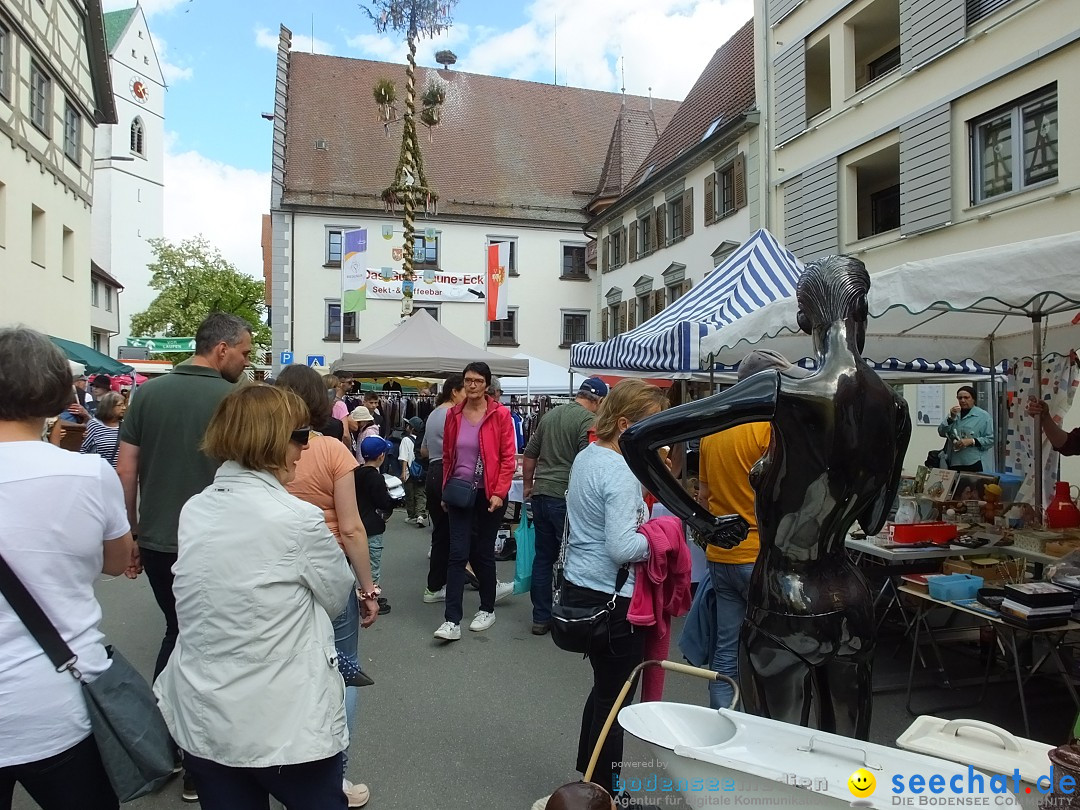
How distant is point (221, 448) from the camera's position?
6.67 feet

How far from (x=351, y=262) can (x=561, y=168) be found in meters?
18.7

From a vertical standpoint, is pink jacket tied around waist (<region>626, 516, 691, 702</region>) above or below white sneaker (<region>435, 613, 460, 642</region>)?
above

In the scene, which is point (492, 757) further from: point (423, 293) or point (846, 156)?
point (423, 293)

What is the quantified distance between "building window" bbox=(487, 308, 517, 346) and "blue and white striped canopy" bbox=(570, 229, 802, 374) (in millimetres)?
24387

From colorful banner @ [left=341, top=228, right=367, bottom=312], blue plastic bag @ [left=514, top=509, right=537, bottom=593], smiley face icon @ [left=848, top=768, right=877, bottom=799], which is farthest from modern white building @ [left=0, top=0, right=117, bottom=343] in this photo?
smiley face icon @ [left=848, top=768, right=877, bottom=799]

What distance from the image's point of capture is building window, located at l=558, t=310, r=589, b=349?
33.5m

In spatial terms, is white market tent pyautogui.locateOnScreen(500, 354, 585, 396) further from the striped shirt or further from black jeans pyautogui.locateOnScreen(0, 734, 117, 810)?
black jeans pyautogui.locateOnScreen(0, 734, 117, 810)

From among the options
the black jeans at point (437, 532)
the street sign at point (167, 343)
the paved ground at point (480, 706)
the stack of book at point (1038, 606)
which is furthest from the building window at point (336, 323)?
the stack of book at point (1038, 606)

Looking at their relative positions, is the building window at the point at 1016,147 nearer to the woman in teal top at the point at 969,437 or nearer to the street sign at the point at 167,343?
the woman in teal top at the point at 969,437

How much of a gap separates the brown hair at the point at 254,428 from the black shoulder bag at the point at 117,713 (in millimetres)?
540

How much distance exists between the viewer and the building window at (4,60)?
536 inches

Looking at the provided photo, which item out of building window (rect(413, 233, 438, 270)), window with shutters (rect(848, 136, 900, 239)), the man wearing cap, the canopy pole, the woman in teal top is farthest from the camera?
building window (rect(413, 233, 438, 270))

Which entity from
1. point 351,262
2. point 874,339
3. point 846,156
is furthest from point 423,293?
point 874,339

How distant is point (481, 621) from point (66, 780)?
12.5 ft
